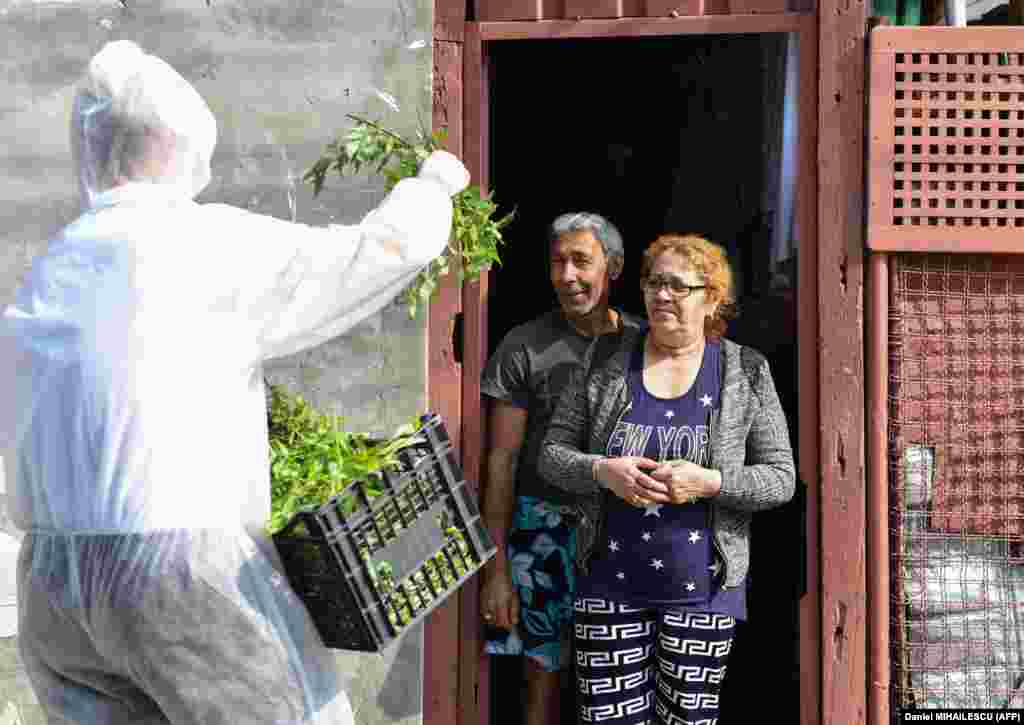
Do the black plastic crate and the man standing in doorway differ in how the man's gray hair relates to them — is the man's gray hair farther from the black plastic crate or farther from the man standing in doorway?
the black plastic crate

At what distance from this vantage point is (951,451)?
13.6 ft

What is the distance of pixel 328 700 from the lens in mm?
2785

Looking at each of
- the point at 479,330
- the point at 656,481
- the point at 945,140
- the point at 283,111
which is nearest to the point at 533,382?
the point at 479,330

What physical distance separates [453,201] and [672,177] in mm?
2513

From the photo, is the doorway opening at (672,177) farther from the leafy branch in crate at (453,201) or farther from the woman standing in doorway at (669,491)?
the leafy branch in crate at (453,201)

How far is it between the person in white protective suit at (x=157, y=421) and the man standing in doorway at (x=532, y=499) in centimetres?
146

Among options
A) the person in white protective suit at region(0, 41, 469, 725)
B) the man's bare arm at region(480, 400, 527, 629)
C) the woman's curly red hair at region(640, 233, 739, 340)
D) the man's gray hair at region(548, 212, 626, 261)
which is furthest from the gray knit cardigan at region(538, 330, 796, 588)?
the person in white protective suit at region(0, 41, 469, 725)

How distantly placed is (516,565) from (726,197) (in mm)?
2256

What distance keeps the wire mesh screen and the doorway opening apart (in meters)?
0.59

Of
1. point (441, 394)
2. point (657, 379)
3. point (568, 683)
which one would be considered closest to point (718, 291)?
point (657, 379)

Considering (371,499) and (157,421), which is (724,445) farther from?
(157,421)

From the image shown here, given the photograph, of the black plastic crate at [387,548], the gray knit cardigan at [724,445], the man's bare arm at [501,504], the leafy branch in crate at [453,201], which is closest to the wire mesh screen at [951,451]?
the gray knit cardigan at [724,445]

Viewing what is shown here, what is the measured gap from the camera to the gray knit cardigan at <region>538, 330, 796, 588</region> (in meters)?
3.85

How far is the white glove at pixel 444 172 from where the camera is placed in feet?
9.74
